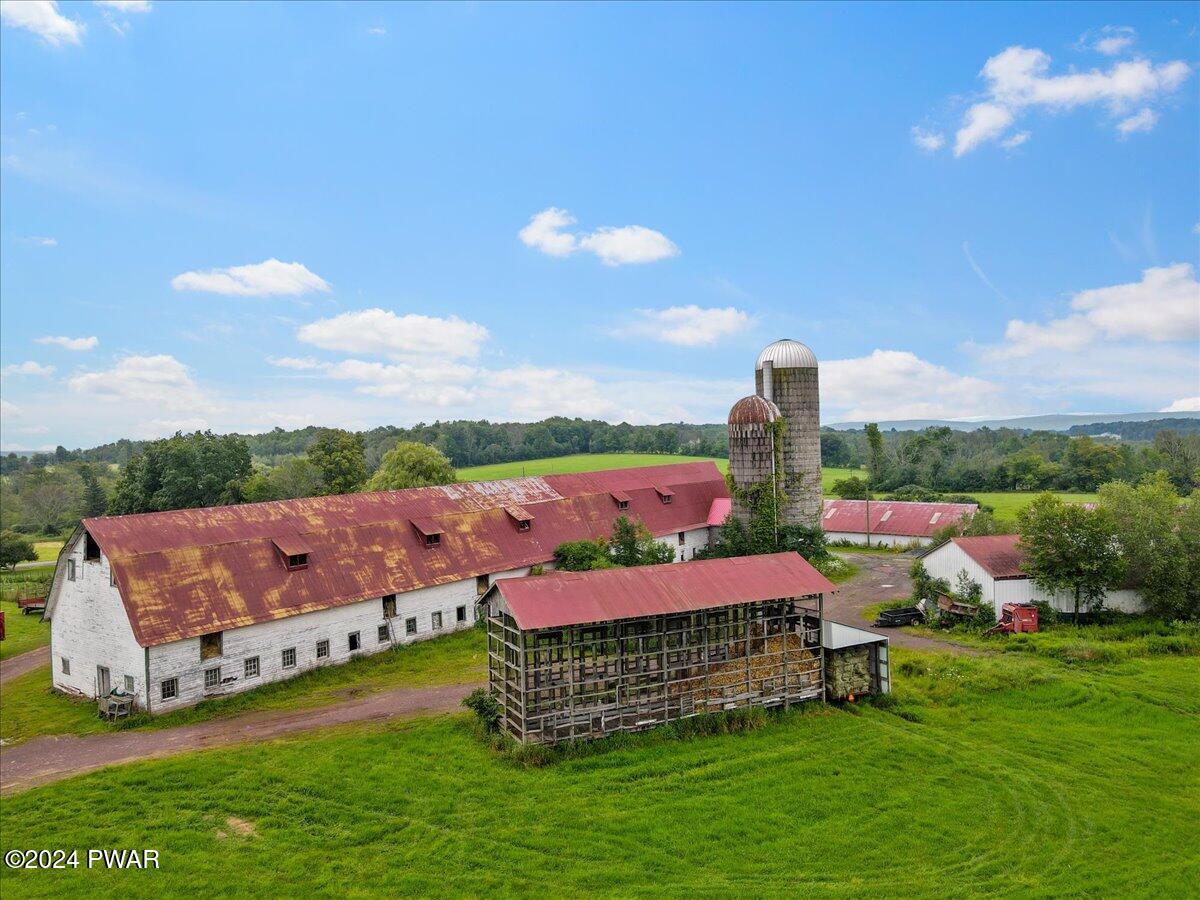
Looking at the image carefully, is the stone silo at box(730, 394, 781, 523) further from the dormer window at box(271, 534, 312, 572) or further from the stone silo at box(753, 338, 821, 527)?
the dormer window at box(271, 534, 312, 572)

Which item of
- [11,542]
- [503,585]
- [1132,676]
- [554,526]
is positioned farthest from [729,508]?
[11,542]

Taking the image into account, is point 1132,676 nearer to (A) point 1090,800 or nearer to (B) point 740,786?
(A) point 1090,800

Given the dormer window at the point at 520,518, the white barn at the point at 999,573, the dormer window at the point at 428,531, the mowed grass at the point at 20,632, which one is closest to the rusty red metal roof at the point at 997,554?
the white barn at the point at 999,573

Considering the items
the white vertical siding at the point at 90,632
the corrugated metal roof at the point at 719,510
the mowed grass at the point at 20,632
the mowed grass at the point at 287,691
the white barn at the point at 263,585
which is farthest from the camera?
the corrugated metal roof at the point at 719,510

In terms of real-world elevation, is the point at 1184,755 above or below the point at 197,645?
below

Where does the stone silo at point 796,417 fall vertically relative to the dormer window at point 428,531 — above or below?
above

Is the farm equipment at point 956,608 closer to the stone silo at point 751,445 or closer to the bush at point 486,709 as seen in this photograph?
the stone silo at point 751,445
